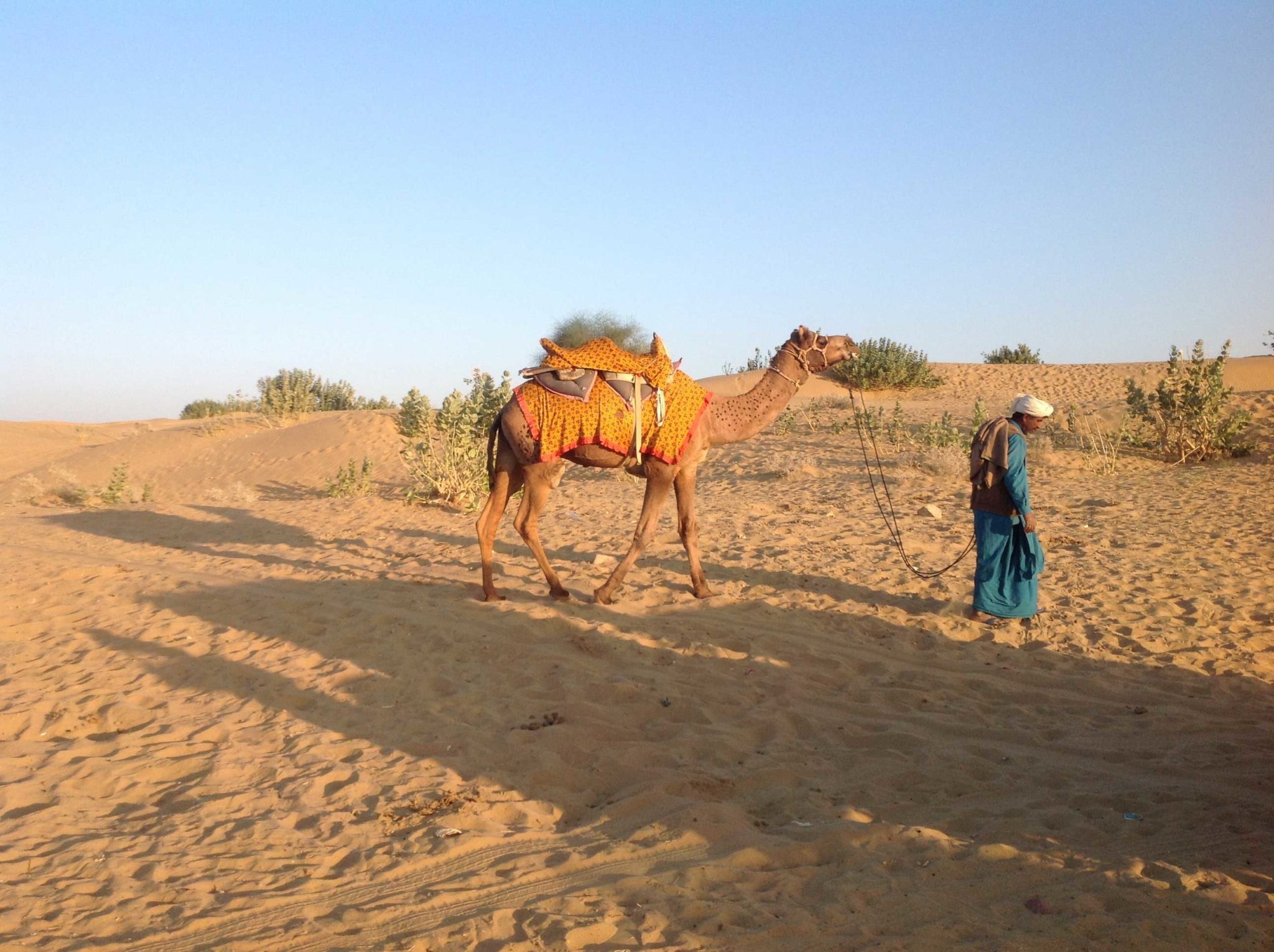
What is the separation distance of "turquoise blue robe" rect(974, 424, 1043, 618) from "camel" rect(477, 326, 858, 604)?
1.65 metres

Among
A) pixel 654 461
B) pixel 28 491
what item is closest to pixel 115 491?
pixel 28 491

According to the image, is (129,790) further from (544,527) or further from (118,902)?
(544,527)

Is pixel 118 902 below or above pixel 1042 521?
below

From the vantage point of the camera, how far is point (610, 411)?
7121 mm

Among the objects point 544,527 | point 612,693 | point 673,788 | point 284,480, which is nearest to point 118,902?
point 673,788

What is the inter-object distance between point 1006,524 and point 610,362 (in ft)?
10.7

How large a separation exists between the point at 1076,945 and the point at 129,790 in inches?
170

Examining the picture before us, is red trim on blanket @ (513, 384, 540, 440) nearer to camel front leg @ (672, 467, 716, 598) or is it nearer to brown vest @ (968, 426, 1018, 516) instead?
camel front leg @ (672, 467, 716, 598)

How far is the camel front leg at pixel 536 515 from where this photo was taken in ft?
24.7

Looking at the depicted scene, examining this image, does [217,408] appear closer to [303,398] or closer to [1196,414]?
[303,398]

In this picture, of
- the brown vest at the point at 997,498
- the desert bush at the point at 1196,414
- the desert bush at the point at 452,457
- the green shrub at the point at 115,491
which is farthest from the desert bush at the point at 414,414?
the desert bush at the point at 1196,414

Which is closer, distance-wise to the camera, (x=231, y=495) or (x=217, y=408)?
(x=231, y=495)

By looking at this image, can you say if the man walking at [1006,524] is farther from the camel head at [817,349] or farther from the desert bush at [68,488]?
the desert bush at [68,488]

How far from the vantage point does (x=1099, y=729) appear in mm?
5348
